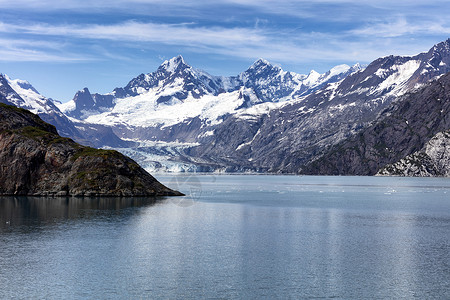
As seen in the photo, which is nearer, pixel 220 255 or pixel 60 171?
pixel 220 255

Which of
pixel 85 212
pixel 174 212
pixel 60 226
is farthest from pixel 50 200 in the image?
pixel 60 226

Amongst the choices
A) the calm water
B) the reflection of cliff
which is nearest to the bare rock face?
the reflection of cliff

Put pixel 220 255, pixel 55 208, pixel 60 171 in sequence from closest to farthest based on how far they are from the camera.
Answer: pixel 220 255, pixel 55 208, pixel 60 171

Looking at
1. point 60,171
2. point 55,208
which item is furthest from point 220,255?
point 60,171

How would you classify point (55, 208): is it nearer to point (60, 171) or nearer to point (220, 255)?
point (60, 171)

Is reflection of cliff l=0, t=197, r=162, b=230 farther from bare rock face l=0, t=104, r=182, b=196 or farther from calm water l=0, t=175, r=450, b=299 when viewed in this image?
bare rock face l=0, t=104, r=182, b=196

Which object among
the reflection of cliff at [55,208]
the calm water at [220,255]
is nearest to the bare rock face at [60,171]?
the reflection of cliff at [55,208]

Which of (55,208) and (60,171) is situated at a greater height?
(60,171)

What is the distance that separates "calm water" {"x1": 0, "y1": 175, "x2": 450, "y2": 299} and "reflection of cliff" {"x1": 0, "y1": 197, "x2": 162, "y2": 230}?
60cm

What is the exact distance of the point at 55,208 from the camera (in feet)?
466

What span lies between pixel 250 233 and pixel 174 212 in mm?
41706

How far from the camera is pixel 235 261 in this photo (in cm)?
7212

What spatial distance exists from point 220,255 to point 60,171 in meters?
125

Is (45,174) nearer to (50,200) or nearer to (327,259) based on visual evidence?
(50,200)
